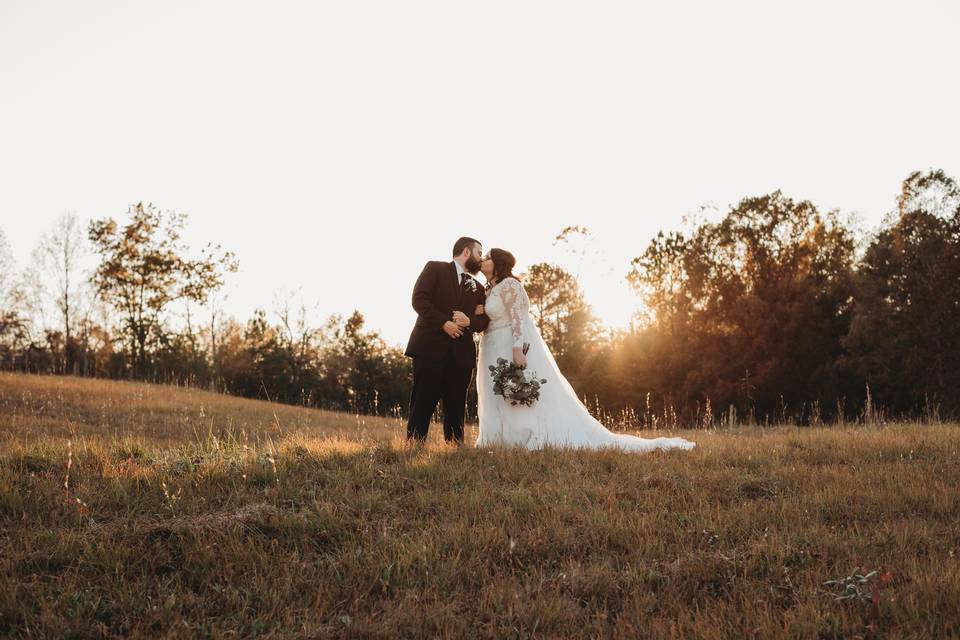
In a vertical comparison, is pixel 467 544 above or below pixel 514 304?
below

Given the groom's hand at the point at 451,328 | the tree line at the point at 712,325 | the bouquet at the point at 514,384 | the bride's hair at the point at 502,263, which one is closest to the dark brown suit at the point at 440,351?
the groom's hand at the point at 451,328

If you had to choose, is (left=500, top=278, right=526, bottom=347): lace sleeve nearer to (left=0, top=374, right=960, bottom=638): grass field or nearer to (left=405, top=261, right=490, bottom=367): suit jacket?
(left=405, top=261, right=490, bottom=367): suit jacket

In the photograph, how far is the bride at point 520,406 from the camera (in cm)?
821

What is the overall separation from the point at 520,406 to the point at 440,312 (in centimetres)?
169

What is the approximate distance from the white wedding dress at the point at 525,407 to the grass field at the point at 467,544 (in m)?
1.38

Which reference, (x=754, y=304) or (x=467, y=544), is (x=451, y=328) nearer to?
(x=467, y=544)

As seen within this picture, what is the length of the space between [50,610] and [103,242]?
36818mm

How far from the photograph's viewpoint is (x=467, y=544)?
14.5ft

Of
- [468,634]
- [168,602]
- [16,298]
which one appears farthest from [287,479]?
[16,298]

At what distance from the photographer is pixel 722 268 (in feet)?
115

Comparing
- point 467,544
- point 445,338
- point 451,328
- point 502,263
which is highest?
point 502,263

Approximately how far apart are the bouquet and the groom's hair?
156 centimetres

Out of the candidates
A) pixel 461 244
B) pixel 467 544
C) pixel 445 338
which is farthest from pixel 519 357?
pixel 467 544

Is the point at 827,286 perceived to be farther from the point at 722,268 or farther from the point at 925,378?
the point at 925,378
